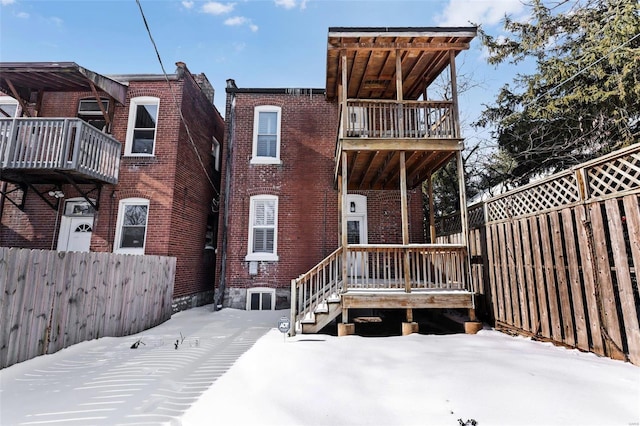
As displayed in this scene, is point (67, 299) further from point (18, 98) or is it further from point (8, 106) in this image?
point (8, 106)

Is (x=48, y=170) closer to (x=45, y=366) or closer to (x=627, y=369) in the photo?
(x=45, y=366)

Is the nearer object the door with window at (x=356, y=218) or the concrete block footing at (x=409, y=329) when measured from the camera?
the concrete block footing at (x=409, y=329)

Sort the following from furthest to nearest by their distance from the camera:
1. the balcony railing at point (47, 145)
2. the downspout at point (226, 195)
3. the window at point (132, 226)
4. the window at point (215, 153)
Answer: the window at point (215, 153)
the downspout at point (226, 195)
the window at point (132, 226)
the balcony railing at point (47, 145)

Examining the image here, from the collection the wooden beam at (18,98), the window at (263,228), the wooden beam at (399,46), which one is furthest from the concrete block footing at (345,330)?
the wooden beam at (18,98)

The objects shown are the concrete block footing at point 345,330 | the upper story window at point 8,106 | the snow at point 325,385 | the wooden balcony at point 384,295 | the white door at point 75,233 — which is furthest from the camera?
the upper story window at point 8,106

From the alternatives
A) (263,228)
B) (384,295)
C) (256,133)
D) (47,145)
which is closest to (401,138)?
(384,295)

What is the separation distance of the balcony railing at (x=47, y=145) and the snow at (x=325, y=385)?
16.4 feet

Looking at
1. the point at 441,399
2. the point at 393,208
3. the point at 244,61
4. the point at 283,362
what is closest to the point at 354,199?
the point at 393,208

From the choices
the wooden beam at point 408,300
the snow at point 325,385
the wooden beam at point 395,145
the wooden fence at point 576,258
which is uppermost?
the wooden beam at point 395,145

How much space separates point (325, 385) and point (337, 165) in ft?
18.8

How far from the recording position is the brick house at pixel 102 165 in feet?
25.1

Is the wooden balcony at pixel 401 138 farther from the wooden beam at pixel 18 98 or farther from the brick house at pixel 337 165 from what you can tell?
the wooden beam at pixel 18 98

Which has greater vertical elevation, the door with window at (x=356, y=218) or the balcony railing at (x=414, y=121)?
the balcony railing at (x=414, y=121)

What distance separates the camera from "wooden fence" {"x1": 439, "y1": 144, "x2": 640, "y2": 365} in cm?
361
